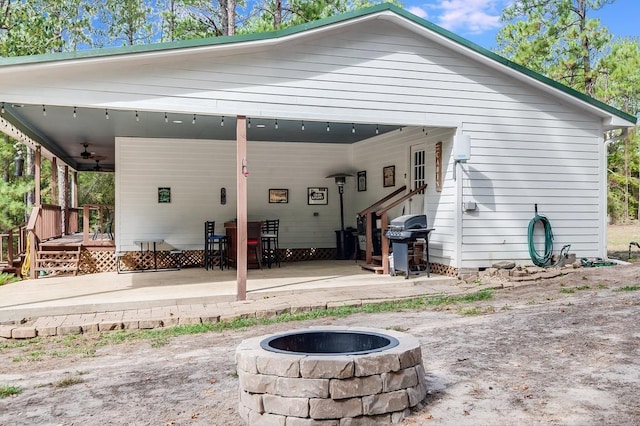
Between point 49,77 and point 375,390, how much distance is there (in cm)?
581

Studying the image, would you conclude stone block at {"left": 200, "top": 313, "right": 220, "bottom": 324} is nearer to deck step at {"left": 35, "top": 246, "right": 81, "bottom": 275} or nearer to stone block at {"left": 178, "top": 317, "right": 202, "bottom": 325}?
stone block at {"left": 178, "top": 317, "right": 202, "bottom": 325}

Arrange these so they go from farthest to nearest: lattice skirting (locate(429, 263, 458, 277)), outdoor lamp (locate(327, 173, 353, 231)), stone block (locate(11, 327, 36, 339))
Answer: outdoor lamp (locate(327, 173, 353, 231)) < lattice skirting (locate(429, 263, 458, 277)) < stone block (locate(11, 327, 36, 339))

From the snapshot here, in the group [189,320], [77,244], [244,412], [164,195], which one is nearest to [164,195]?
[164,195]

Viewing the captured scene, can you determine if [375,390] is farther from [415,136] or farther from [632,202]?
[632,202]

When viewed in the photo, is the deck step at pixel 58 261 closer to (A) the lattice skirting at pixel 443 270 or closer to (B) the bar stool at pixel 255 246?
(B) the bar stool at pixel 255 246

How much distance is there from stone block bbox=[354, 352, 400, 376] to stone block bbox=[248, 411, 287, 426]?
499mm

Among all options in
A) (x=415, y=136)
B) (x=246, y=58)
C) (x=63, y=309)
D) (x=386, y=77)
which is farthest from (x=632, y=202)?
(x=63, y=309)

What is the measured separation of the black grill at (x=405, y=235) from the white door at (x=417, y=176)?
2.86ft

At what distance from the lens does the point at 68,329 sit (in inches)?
246

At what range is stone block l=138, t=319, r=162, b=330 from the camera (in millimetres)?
6441

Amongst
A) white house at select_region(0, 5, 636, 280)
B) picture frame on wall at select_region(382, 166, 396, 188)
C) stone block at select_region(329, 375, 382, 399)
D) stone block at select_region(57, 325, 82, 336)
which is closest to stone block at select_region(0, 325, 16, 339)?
stone block at select_region(57, 325, 82, 336)

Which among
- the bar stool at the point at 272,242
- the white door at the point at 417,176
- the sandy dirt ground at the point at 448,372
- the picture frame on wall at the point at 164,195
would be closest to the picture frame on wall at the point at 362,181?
the white door at the point at 417,176

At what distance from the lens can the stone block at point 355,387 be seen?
305 cm

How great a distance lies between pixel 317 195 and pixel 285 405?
32.1ft
